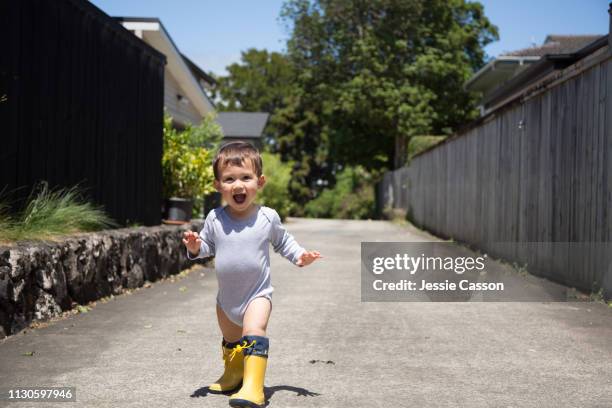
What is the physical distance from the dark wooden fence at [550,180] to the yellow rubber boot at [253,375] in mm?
4452

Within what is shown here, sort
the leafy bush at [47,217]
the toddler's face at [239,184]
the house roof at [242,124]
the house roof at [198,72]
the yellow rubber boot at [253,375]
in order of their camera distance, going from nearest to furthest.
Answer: the yellow rubber boot at [253,375] → the toddler's face at [239,184] → the leafy bush at [47,217] → the house roof at [198,72] → the house roof at [242,124]

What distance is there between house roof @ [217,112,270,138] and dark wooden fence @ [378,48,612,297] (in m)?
25.5

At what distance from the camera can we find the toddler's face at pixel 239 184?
3928mm

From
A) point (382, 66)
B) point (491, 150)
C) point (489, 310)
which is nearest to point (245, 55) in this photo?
point (382, 66)

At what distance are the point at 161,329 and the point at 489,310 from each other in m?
3.23

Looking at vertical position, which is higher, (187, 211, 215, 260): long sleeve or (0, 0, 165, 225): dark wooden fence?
(0, 0, 165, 225): dark wooden fence

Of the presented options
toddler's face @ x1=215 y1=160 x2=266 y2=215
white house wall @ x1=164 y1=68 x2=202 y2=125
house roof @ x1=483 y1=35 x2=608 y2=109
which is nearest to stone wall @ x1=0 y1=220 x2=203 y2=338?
toddler's face @ x1=215 y1=160 x2=266 y2=215

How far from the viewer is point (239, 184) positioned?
3912mm

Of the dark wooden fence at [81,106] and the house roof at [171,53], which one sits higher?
the house roof at [171,53]

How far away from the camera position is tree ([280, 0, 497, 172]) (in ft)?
125

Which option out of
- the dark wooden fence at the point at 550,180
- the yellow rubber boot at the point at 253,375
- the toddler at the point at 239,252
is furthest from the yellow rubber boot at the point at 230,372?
the dark wooden fence at the point at 550,180

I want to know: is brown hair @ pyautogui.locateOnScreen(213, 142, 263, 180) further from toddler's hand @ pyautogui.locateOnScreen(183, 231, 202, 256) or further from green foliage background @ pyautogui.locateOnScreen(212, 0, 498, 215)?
green foliage background @ pyautogui.locateOnScreen(212, 0, 498, 215)

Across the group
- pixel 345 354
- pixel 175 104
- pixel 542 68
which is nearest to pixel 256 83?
pixel 175 104

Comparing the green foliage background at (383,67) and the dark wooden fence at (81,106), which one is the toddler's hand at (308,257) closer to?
the dark wooden fence at (81,106)
